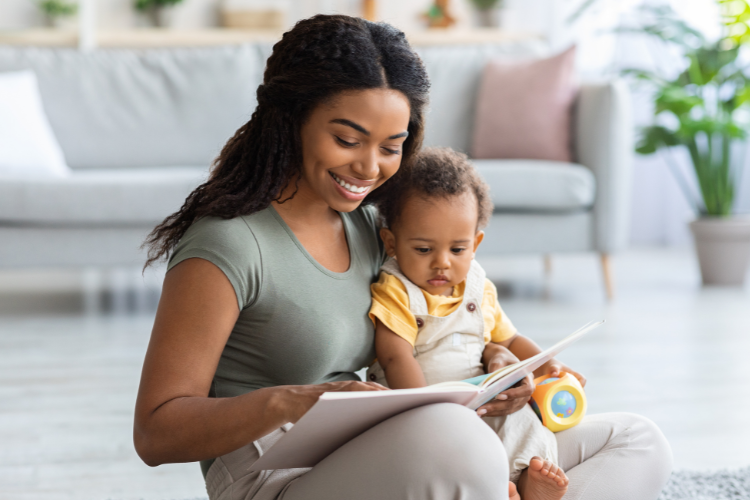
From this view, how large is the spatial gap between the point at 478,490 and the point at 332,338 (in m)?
0.29

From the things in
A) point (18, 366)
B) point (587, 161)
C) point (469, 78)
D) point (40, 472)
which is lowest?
point (18, 366)

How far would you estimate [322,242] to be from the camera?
1.03 meters

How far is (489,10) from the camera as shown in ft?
15.1

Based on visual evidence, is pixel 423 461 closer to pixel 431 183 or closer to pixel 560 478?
pixel 560 478

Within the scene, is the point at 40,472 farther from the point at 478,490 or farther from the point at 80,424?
the point at 478,490

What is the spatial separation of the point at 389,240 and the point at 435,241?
3.0 inches

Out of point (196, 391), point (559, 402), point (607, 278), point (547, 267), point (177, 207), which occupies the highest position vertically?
point (196, 391)

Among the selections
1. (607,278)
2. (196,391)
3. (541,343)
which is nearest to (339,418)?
(196,391)

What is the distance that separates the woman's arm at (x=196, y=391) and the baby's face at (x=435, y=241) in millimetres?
339

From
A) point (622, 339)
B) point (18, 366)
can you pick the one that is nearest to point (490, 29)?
point (622, 339)

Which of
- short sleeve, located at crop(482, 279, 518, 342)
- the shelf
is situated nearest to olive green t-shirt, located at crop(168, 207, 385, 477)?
short sleeve, located at crop(482, 279, 518, 342)

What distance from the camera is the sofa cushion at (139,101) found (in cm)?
319

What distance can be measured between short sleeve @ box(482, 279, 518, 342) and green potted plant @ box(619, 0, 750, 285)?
7.84 ft

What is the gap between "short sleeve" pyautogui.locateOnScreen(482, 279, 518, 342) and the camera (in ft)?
3.83
